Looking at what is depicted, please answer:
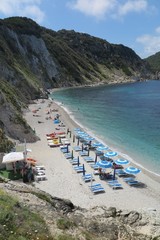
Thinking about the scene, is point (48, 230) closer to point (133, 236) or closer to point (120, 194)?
point (133, 236)

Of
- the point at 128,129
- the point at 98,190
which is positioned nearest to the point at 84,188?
the point at 98,190

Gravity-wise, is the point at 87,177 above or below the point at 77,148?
below

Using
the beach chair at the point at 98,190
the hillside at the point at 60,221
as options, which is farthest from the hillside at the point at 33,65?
the hillside at the point at 60,221

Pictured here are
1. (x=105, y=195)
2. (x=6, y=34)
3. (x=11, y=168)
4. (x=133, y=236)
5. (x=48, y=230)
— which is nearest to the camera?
(x=48, y=230)

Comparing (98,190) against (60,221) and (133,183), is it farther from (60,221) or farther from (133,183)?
(60,221)

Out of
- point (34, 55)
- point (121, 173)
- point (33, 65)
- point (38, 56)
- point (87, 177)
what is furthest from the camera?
point (38, 56)

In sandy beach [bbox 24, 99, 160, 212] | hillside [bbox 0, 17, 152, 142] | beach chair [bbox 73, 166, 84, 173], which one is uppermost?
hillside [bbox 0, 17, 152, 142]

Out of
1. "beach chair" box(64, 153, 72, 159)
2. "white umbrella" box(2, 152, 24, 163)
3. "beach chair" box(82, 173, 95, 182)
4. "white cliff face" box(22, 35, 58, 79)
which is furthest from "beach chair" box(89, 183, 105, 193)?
"white cliff face" box(22, 35, 58, 79)

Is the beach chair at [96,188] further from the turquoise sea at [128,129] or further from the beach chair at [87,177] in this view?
the turquoise sea at [128,129]

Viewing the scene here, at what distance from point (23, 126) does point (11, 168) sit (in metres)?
14.4

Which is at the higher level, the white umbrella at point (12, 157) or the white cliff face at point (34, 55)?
the white cliff face at point (34, 55)

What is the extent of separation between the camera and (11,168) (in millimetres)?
30719

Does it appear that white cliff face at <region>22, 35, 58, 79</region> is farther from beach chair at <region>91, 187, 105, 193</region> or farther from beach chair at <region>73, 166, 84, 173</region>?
beach chair at <region>91, 187, 105, 193</region>

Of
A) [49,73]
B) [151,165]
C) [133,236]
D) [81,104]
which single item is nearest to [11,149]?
[151,165]
